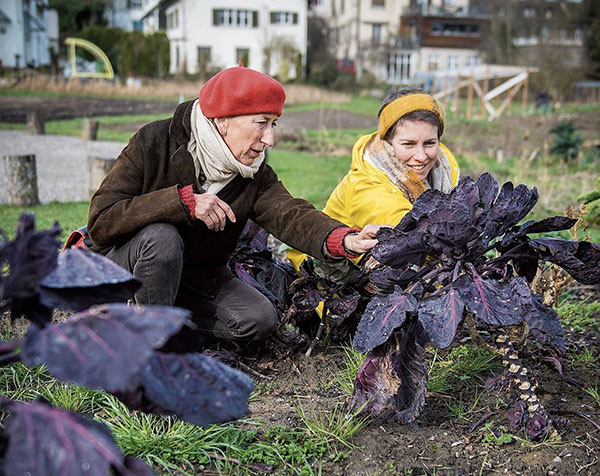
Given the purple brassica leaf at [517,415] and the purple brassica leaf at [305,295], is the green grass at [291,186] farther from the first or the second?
the purple brassica leaf at [517,415]

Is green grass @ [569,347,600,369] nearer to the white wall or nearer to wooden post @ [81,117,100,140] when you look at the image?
wooden post @ [81,117,100,140]

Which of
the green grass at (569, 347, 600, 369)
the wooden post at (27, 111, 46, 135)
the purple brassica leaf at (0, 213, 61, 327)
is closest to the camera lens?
the purple brassica leaf at (0, 213, 61, 327)

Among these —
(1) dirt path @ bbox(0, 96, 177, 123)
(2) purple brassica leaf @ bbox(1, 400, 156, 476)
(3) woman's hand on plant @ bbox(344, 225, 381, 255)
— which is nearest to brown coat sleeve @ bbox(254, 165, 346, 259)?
(3) woman's hand on plant @ bbox(344, 225, 381, 255)

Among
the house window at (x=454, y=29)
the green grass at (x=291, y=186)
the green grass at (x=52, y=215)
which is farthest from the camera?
the house window at (x=454, y=29)

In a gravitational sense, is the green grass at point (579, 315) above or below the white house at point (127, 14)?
below

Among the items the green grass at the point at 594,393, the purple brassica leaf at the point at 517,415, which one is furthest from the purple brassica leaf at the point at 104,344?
the green grass at the point at 594,393

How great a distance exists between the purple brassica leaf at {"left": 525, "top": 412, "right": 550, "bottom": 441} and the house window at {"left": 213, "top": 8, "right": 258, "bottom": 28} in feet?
124

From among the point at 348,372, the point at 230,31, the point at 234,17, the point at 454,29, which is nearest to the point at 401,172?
the point at 348,372

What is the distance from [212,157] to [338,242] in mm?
628

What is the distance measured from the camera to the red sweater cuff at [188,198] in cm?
249

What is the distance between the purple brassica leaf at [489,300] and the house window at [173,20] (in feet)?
130

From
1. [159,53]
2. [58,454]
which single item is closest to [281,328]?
[58,454]

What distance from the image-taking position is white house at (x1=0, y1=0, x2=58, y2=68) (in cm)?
2947

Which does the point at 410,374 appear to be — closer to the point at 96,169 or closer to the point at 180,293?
the point at 180,293
